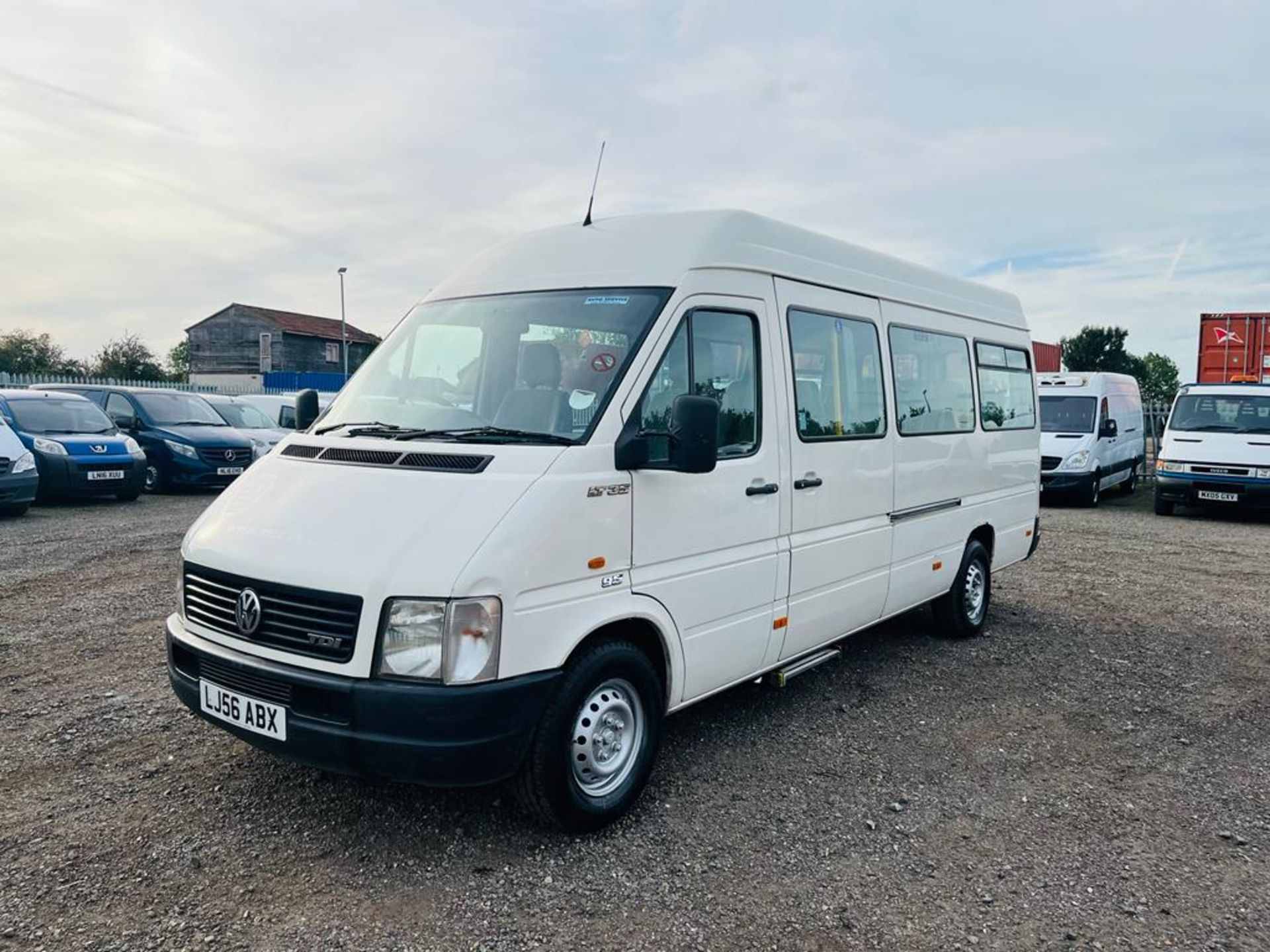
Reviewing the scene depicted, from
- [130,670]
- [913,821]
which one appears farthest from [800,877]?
[130,670]

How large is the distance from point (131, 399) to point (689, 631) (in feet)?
48.5

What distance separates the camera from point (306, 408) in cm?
502

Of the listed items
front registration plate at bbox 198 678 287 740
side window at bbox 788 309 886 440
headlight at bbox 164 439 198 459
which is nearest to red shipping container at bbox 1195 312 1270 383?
side window at bbox 788 309 886 440

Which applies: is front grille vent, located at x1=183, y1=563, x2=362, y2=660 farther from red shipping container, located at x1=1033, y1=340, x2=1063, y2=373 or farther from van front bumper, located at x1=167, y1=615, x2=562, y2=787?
red shipping container, located at x1=1033, y1=340, x2=1063, y2=373

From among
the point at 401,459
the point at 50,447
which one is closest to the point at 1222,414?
the point at 401,459

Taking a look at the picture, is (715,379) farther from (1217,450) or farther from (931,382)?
(1217,450)

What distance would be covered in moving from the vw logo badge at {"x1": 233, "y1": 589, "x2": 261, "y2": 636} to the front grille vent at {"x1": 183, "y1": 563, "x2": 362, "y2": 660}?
0.04ft

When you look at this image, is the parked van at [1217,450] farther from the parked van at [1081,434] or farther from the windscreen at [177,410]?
the windscreen at [177,410]

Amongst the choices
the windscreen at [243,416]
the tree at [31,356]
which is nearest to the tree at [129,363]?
the tree at [31,356]

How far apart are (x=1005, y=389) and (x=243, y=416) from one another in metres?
14.7

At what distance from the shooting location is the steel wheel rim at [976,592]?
688 cm

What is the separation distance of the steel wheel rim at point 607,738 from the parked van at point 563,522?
0.04ft

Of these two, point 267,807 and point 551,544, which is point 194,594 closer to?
point 267,807

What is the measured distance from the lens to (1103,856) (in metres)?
3.71
